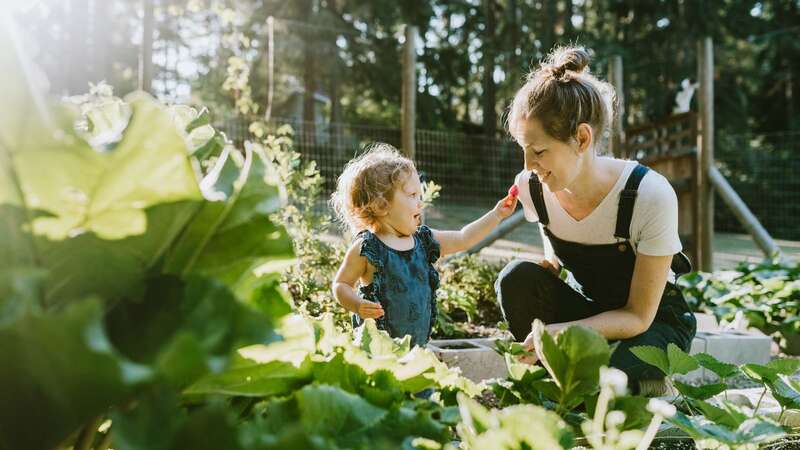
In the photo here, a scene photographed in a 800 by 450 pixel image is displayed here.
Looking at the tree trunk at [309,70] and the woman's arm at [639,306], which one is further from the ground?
the tree trunk at [309,70]

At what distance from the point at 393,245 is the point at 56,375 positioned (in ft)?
7.92

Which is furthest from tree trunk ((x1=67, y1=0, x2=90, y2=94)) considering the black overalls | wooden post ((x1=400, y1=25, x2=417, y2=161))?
the black overalls

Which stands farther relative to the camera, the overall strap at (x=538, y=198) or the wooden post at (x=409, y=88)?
the wooden post at (x=409, y=88)

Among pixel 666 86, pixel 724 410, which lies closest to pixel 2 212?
pixel 724 410

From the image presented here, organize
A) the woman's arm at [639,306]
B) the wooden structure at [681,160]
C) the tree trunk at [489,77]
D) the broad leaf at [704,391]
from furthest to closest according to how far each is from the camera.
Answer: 1. the tree trunk at [489,77]
2. the wooden structure at [681,160]
3. the woman's arm at [639,306]
4. the broad leaf at [704,391]

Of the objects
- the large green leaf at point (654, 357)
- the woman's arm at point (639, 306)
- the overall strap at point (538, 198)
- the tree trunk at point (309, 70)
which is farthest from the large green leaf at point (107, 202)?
the tree trunk at point (309, 70)

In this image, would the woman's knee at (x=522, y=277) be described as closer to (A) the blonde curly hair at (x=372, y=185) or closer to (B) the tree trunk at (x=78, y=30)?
(A) the blonde curly hair at (x=372, y=185)

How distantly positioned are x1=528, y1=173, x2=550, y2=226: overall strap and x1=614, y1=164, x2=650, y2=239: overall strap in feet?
0.97

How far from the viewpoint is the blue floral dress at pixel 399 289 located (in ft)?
8.80

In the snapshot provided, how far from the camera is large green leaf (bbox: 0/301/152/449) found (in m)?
0.36

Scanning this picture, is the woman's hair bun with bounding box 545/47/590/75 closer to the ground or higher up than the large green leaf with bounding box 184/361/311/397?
higher up

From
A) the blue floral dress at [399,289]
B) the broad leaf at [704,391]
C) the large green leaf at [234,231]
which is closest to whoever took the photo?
the large green leaf at [234,231]

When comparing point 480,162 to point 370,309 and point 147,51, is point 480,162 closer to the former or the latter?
point 147,51

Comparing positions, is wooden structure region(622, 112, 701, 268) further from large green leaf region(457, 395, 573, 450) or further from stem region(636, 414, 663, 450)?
large green leaf region(457, 395, 573, 450)
